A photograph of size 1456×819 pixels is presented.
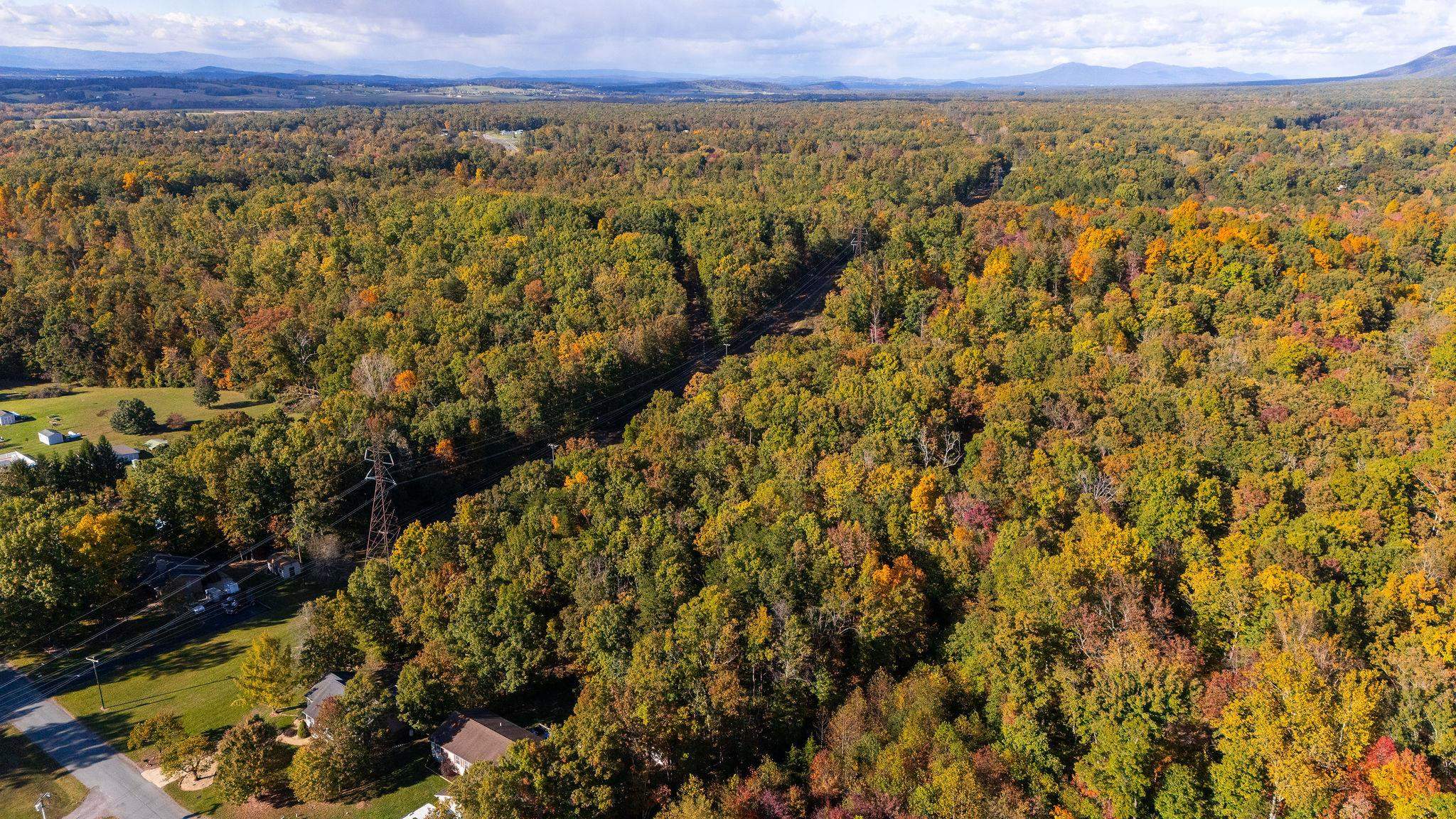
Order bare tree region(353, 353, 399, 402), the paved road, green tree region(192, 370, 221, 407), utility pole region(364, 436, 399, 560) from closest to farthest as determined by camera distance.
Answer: the paved road < utility pole region(364, 436, 399, 560) < bare tree region(353, 353, 399, 402) < green tree region(192, 370, 221, 407)

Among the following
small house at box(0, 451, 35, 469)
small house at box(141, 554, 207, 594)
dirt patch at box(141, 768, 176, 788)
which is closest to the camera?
dirt patch at box(141, 768, 176, 788)

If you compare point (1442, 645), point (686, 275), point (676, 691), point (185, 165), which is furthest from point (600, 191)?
point (1442, 645)

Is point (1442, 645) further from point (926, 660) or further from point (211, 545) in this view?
point (211, 545)

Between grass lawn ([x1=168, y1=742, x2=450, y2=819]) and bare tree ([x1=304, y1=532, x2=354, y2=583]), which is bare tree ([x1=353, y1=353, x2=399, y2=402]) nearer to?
bare tree ([x1=304, y1=532, x2=354, y2=583])

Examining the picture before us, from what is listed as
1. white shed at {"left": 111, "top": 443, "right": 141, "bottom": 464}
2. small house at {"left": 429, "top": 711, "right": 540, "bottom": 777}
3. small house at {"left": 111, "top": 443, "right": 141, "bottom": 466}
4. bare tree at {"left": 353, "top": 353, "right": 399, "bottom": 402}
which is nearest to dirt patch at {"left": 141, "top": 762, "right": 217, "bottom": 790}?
small house at {"left": 429, "top": 711, "right": 540, "bottom": 777}

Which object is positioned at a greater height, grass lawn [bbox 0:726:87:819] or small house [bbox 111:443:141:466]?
small house [bbox 111:443:141:466]

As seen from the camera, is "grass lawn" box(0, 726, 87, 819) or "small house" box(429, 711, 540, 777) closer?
"grass lawn" box(0, 726, 87, 819)

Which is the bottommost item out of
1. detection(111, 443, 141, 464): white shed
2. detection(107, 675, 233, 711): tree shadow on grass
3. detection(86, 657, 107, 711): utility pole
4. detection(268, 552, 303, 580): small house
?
detection(107, 675, 233, 711): tree shadow on grass

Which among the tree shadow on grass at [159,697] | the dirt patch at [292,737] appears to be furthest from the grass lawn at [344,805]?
the tree shadow on grass at [159,697]
